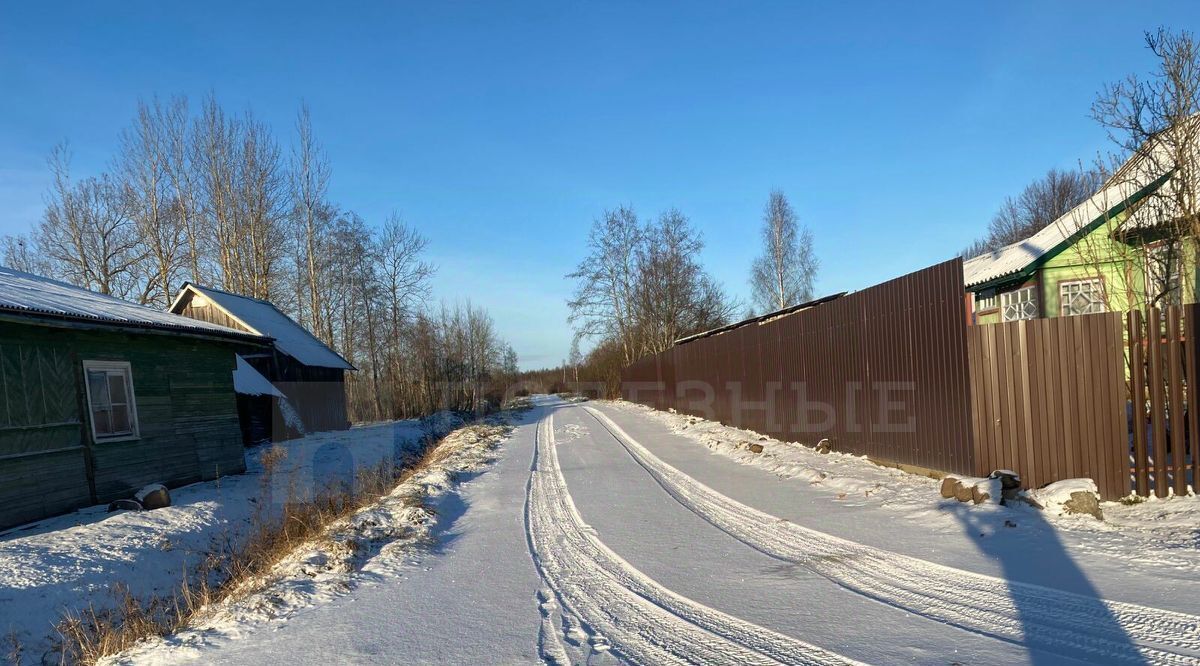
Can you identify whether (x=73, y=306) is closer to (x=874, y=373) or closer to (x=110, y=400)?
(x=110, y=400)

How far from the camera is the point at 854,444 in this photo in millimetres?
10148

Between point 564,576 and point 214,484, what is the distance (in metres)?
10.5

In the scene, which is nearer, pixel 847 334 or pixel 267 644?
pixel 267 644

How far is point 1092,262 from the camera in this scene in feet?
31.2

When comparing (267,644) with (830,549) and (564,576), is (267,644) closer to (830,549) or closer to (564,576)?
(564,576)

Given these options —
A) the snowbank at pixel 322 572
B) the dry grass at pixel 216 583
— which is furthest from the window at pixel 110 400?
the snowbank at pixel 322 572

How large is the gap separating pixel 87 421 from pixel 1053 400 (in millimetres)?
13212

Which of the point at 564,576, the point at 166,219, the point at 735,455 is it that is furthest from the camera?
the point at 166,219

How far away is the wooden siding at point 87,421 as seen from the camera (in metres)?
9.34

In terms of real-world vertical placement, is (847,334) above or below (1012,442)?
above

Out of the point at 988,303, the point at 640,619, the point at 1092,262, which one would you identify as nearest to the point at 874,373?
the point at 1092,262

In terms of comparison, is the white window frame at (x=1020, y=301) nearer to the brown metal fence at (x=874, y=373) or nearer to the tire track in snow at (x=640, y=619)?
the brown metal fence at (x=874, y=373)

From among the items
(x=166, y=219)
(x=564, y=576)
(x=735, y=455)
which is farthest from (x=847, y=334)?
(x=166, y=219)

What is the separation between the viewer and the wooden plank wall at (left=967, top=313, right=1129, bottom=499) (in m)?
6.01
